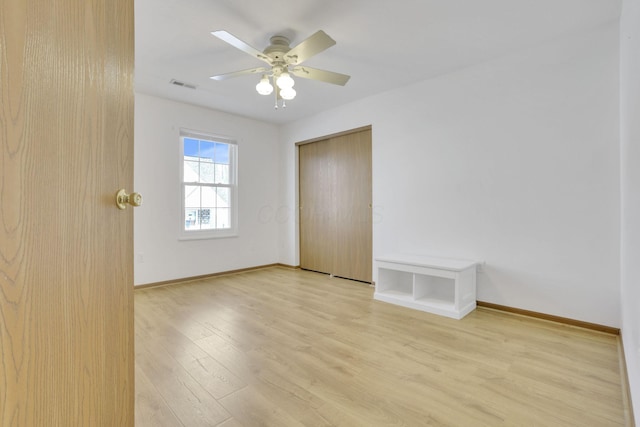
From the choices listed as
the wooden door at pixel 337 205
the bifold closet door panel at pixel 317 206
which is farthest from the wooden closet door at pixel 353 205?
the bifold closet door panel at pixel 317 206

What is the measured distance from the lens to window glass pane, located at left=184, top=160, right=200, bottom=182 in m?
4.23

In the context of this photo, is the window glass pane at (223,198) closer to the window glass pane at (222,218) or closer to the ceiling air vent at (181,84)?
the window glass pane at (222,218)

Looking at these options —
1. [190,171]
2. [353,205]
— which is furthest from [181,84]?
[353,205]

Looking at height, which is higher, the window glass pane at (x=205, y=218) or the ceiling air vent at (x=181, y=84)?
the ceiling air vent at (x=181, y=84)

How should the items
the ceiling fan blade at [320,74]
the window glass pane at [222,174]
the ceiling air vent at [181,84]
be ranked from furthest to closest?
the window glass pane at [222,174], the ceiling air vent at [181,84], the ceiling fan blade at [320,74]

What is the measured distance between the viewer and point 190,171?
4.28 meters

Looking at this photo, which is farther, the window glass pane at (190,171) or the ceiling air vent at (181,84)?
the window glass pane at (190,171)

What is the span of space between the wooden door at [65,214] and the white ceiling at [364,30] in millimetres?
1603

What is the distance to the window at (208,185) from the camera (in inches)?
167

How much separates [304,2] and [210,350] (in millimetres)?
2576

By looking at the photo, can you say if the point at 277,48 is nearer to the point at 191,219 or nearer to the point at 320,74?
the point at 320,74

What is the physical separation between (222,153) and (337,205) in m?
1.99

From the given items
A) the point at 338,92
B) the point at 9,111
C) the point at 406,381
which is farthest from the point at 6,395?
the point at 338,92

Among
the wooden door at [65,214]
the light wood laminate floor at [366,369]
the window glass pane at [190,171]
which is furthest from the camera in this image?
the window glass pane at [190,171]
